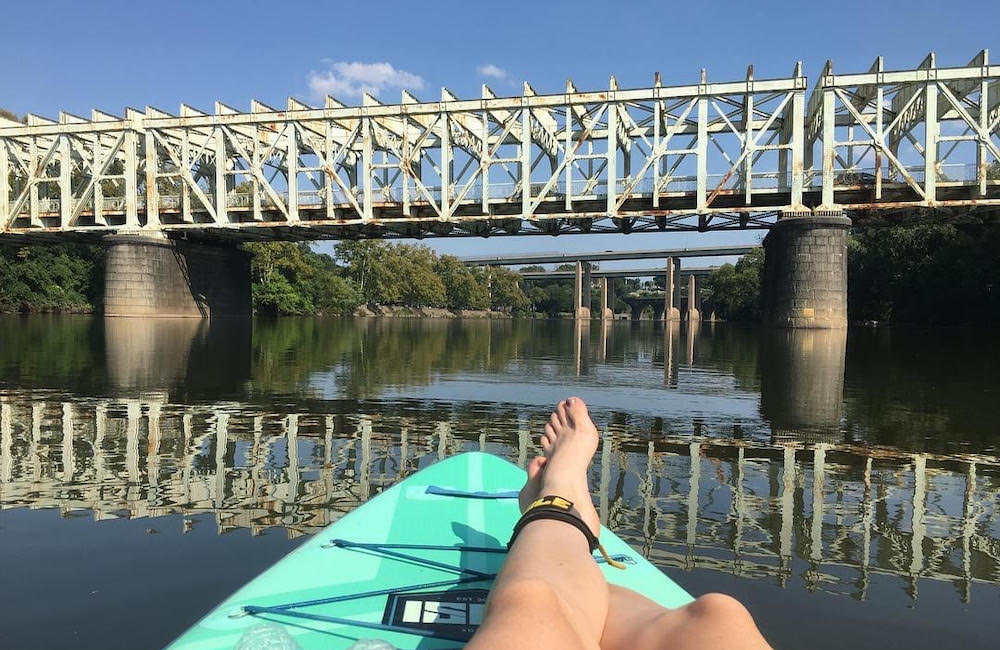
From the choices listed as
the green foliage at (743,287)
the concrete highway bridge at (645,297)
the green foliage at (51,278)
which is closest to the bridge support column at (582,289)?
the concrete highway bridge at (645,297)

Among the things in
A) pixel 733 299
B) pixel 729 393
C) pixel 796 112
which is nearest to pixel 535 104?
pixel 796 112

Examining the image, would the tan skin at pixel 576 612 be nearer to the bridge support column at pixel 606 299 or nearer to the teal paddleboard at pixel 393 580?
the teal paddleboard at pixel 393 580

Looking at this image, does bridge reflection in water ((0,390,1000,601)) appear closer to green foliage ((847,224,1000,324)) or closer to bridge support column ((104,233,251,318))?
bridge support column ((104,233,251,318))

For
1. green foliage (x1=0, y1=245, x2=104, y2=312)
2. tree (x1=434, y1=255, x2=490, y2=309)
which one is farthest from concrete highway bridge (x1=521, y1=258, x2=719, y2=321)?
green foliage (x1=0, y1=245, x2=104, y2=312)

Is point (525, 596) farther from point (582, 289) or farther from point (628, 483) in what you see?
point (582, 289)

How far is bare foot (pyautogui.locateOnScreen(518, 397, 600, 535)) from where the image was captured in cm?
256

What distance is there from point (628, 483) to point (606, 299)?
120552 mm

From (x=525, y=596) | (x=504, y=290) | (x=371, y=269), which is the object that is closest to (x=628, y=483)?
(x=525, y=596)

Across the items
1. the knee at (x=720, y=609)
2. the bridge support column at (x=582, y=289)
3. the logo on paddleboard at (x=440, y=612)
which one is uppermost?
the bridge support column at (x=582, y=289)

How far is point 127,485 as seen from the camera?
4398 mm

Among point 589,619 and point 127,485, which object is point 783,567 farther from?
point 127,485

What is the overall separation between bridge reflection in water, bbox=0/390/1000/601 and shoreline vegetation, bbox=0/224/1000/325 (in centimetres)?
3800

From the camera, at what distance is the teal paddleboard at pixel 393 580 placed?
191 centimetres

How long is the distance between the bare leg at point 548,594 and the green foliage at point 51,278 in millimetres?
55668
